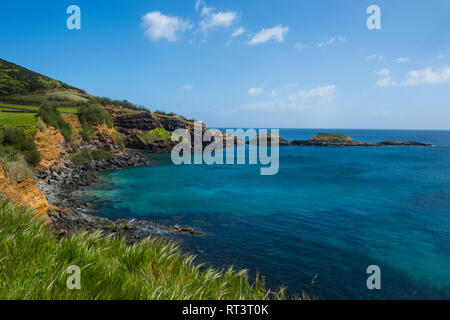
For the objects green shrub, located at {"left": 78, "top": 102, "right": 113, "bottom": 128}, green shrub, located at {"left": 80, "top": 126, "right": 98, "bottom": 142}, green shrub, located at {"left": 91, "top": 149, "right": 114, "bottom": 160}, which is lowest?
green shrub, located at {"left": 91, "top": 149, "right": 114, "bottom": 160}

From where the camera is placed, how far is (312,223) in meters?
18.2

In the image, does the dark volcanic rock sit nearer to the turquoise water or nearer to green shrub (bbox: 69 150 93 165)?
the turquoise water

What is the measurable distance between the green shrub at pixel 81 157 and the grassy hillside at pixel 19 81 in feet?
109

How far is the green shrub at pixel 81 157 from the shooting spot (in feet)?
108

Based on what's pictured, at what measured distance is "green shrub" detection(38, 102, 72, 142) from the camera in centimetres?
3094

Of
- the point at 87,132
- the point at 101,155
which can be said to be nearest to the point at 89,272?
the point at 101,155

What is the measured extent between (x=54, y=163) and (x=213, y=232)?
2194 centimetres

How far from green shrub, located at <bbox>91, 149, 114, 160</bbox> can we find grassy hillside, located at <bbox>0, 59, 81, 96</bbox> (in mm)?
31716

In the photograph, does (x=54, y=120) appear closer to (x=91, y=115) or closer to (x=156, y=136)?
(x=91, y=115)

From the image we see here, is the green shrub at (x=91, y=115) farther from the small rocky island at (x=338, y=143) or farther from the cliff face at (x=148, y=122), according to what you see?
the small rocky island at (x=338, y=143)

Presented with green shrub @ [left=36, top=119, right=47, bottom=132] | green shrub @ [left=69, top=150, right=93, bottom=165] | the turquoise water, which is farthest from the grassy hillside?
the turquoise water

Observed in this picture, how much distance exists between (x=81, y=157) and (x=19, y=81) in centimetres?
4784

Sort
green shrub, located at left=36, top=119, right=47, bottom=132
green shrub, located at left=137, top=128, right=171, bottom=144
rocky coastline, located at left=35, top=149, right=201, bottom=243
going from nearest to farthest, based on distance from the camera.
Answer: rocky coastline, located at left=35, top=149, right=201, bottom=243 < green shrub, located at left=36, top=119, right=47, bottom=132 < green shrub, located at left=137, top=128, right=171, bottom=144
